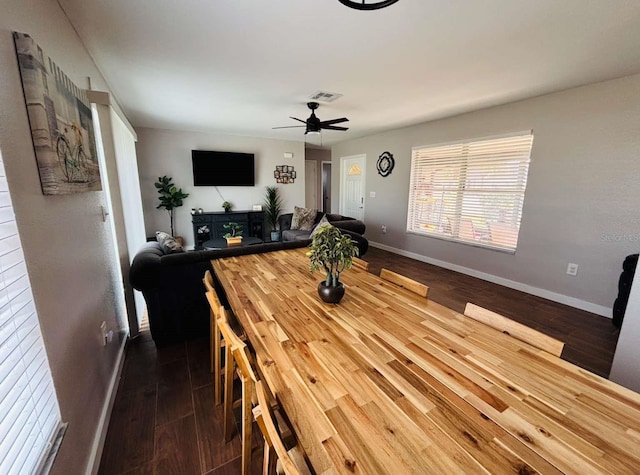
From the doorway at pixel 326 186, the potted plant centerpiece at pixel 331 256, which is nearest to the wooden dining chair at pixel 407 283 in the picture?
the potted plant centerpiece at pixel 331 256

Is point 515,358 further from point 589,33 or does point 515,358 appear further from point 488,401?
point 589,33

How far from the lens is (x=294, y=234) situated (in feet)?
17.1

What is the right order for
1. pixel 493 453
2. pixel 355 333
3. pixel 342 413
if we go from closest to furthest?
pixel 493 453
pixel 342 413
pixel 355 333

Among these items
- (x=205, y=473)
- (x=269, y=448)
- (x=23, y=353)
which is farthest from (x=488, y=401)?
(x=23, y=353)

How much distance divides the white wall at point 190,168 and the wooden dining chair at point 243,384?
4.94 meters

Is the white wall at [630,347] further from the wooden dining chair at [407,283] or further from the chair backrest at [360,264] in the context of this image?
→ the chair backrest at [360,264]

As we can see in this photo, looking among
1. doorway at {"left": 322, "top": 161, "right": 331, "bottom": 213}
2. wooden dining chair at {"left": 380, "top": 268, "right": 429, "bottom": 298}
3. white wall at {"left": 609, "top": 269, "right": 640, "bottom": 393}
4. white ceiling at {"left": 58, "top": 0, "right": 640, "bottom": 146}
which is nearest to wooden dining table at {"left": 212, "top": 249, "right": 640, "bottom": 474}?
wooden dining chair at {"left": 380, "top": 268, "right": 429, "bottom": 298}

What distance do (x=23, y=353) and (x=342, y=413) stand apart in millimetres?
1022

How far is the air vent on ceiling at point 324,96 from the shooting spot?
10.3 feet

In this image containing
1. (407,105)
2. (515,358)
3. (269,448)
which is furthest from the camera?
(407,105)

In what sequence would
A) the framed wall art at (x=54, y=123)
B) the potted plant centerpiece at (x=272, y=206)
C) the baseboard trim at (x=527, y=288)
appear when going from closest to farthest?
the framed wall art at (x=54, y=123), the baseboard trim at (x=527, y=288), the potted plant centerpiece at (x=272, y=206)

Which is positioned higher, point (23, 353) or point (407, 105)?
point (407, 105)

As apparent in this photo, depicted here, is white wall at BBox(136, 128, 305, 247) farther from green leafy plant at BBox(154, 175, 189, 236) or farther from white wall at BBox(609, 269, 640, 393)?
white wall at BBox(609, 269, 640, 393)

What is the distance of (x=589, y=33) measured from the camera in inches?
73.1
